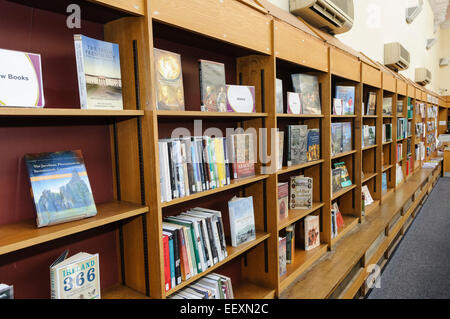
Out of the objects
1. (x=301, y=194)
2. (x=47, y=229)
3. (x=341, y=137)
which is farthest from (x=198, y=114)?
(x=341, y=137)

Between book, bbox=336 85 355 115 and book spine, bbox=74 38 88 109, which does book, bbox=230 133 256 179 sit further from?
book, bbox=336 85 355 115

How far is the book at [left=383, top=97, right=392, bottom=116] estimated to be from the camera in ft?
16.1

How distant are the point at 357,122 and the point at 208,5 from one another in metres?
2.58

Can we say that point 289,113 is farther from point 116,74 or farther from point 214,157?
point 116,74

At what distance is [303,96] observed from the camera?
2.70 meters

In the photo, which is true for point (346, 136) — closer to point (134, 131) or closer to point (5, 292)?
point (134, 131)

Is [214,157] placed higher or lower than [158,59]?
lower

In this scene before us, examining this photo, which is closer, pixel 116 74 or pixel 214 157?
pixel 116 74

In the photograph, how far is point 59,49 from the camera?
4.42 feet

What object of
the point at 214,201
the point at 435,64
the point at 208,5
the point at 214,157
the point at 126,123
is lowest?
the point at 214,201

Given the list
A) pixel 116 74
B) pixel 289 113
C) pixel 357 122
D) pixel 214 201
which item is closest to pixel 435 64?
pixel 357 122

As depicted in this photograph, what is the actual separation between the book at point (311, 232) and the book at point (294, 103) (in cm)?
92

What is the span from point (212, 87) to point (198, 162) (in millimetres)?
457

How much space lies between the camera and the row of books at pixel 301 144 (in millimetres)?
2551
